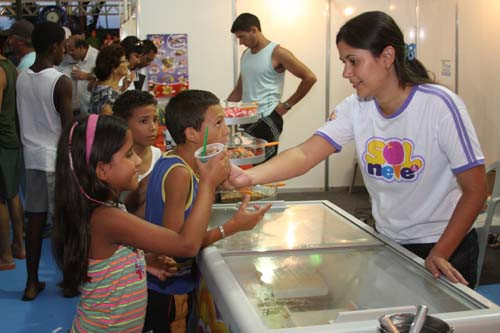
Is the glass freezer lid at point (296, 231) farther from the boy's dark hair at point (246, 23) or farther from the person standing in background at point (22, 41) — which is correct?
the person standing in background at point (22, 41)

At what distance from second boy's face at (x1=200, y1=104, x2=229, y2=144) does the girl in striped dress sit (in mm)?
355

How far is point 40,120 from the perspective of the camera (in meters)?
3.65

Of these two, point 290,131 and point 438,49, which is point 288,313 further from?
point 438,49

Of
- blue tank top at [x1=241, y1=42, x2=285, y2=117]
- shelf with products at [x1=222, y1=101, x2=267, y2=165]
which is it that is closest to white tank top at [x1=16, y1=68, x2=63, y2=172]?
shelf with products at [x1=222, y1=101, x2=267, y2=165]

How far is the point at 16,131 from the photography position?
4043 mm

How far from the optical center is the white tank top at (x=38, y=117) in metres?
3.55

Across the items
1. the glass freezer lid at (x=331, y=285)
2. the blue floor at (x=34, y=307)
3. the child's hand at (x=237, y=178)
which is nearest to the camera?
the glass freezer lid at (x=331, y=285)

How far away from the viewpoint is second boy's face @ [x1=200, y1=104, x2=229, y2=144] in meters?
2.05

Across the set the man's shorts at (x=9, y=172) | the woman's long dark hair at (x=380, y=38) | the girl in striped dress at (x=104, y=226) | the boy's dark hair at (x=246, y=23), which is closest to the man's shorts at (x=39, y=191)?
the man's shorts at (x=9, y=172)

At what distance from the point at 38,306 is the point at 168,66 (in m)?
3.14

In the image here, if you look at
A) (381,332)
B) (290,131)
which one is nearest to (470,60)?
(290,131)

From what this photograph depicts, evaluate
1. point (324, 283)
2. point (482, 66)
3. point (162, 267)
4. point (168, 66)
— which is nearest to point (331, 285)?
point (324, 283)

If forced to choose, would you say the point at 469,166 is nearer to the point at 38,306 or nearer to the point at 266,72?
the point at 266,72

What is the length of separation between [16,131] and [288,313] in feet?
10.5
